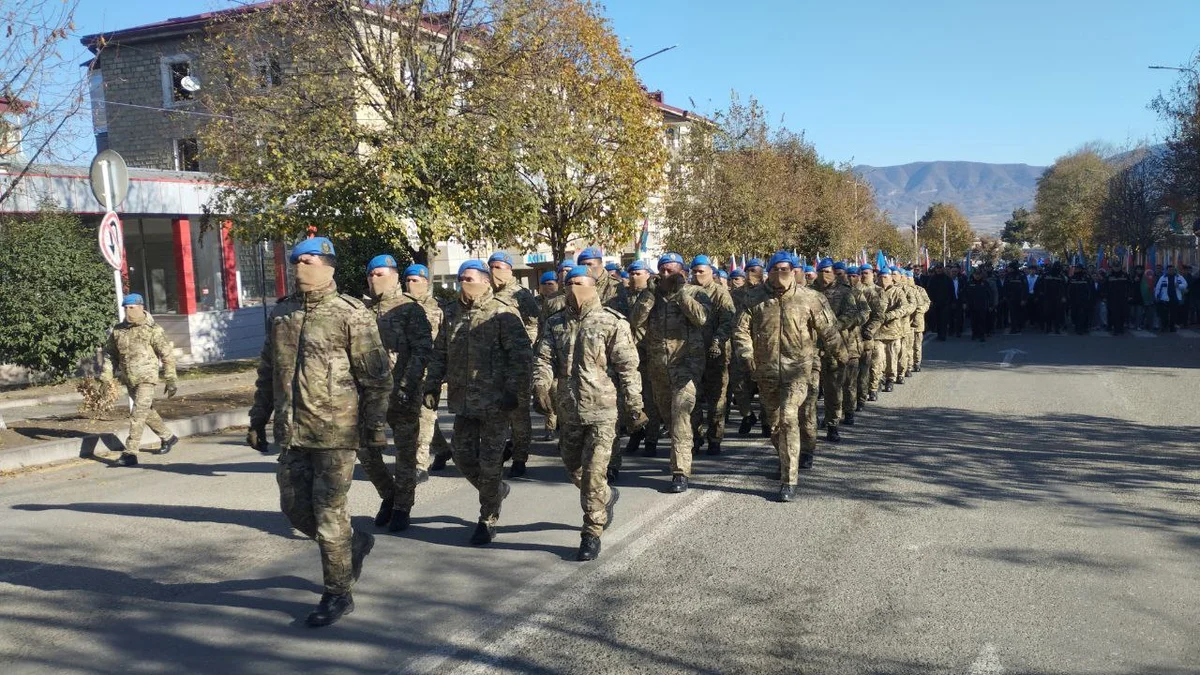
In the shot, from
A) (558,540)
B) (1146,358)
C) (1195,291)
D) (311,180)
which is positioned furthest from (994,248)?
(558,540)

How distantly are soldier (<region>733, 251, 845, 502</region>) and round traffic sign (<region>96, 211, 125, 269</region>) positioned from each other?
808 centimetres

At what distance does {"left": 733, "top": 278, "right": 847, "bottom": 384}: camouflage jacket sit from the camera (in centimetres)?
789

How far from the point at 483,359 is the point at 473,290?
19.3 inches

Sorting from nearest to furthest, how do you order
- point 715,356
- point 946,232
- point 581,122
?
point 715,356 < point 581,122 < point 946,232

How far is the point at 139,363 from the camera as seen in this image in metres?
10.3

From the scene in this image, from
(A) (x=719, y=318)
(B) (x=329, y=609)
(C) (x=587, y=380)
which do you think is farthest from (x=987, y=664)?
(A) (x=719, y=318)

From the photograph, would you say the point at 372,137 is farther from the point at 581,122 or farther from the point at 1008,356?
the point at 1008,356

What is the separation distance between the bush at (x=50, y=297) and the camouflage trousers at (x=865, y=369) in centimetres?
1167

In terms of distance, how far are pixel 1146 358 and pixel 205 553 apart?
17418 millimetres

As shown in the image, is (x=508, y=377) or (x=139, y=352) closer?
(x=508, y=377)

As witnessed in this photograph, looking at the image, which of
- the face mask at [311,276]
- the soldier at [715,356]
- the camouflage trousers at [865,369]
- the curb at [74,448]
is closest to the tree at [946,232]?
the camouflage trousers at [865,369]

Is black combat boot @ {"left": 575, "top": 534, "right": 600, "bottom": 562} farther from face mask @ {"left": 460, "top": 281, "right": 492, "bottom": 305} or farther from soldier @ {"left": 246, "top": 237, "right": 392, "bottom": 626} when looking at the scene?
face mask @ {"left": 460, "top": 281, "right": 492, "bottom": 305}

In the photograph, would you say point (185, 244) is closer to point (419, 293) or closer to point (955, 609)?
point (419, 293)

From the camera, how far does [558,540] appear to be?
6.51 m
